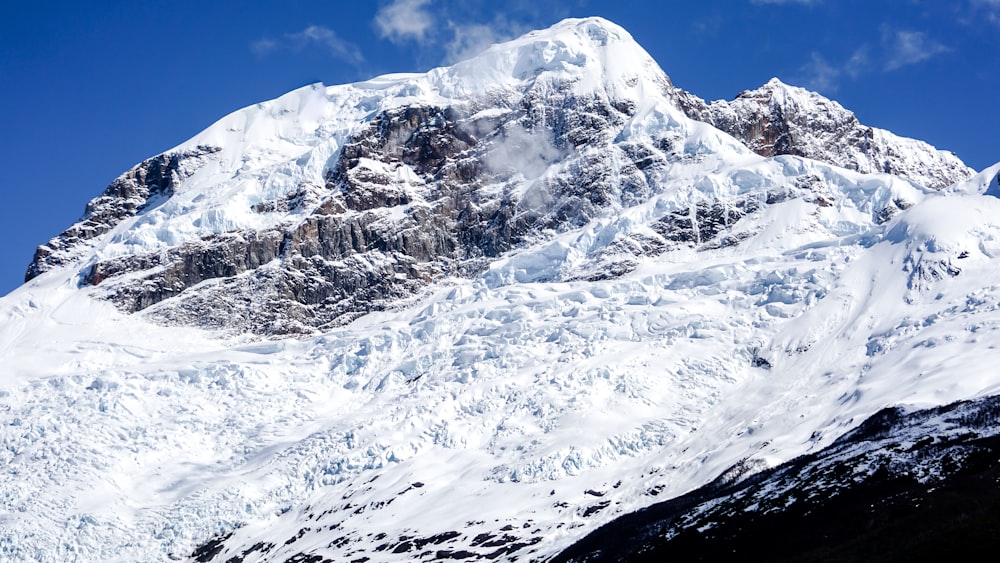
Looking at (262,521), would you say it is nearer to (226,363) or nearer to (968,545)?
(226,363)

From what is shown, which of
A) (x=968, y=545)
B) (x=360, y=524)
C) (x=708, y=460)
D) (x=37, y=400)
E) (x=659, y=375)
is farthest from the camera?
(x=37, y=400)

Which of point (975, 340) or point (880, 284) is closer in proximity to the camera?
point (975, 340)

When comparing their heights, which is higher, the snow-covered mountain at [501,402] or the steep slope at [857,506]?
the snow-covered mountain at [501,402]

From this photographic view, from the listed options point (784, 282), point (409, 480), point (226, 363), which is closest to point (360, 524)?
point (409, 480)

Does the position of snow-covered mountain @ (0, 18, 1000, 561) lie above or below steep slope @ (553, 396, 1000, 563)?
above

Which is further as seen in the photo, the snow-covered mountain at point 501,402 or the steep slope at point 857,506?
the snow-covered mountain at point 501,402

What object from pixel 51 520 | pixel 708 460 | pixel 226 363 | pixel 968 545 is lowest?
pixel 968 545

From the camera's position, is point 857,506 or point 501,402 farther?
point 501,402

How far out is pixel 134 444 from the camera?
16612cm

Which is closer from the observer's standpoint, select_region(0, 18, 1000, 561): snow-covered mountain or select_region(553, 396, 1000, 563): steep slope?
select_region(553, 396, 1000, 563): steep slope

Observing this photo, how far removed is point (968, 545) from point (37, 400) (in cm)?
13417

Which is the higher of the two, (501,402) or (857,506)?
(501,402)

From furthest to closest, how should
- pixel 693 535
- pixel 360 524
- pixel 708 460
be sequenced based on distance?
pixel 360 524 → pixel 708 460 → pixel 693 535

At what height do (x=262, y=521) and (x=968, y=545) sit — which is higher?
(x=262, y=521)
